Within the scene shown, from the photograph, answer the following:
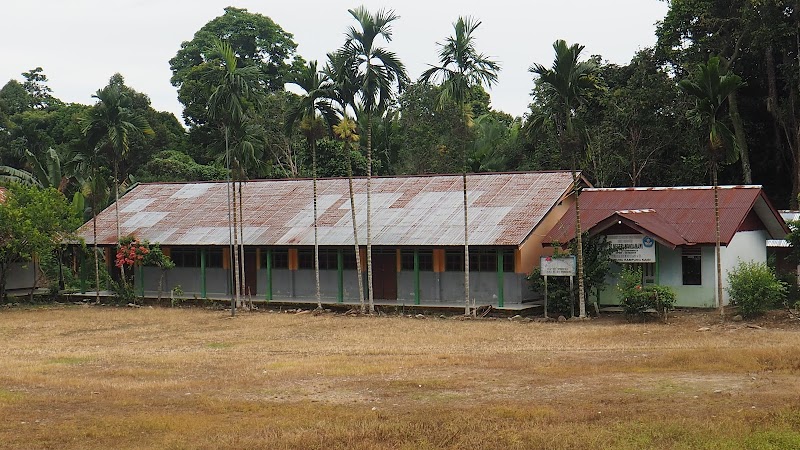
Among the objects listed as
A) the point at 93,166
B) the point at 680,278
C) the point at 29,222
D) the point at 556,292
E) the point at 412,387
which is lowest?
the point at 412,387

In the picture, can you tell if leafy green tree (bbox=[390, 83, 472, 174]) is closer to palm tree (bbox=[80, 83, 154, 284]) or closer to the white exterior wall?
palm tree (bbox=[80, 83, 154, 284])

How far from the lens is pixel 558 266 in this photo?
28609 mm

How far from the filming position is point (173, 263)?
3662 cm

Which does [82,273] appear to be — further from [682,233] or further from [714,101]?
[714,101]

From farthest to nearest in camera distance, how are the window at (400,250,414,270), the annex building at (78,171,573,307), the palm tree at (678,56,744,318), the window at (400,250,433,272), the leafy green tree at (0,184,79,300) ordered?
the leafy green tree at (0,184,79,300) → the window at (400,250,414,270) → the window at (400,250,433,272) → the annex building at (78,171,573,307) → the palm tree at (678,56,744,318)

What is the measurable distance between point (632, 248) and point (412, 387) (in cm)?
1500

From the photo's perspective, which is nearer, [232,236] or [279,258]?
[279,258]

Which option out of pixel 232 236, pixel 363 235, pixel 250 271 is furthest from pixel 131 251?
pixel 363 235

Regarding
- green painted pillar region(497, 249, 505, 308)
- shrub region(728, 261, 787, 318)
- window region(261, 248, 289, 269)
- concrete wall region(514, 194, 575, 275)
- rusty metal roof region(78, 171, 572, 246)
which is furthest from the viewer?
window region(261, 248, 289, 269)

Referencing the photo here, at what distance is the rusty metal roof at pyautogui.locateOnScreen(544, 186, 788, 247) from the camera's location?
2942 cm

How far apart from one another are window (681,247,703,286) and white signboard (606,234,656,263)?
4.43ft

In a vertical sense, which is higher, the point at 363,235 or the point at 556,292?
the point at 363,235

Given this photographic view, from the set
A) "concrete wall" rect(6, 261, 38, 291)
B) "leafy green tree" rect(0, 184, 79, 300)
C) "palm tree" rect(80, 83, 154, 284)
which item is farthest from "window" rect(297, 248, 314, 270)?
"concrete wall" rect(6, 261, 38, 291)

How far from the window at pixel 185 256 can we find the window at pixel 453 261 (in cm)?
1072
